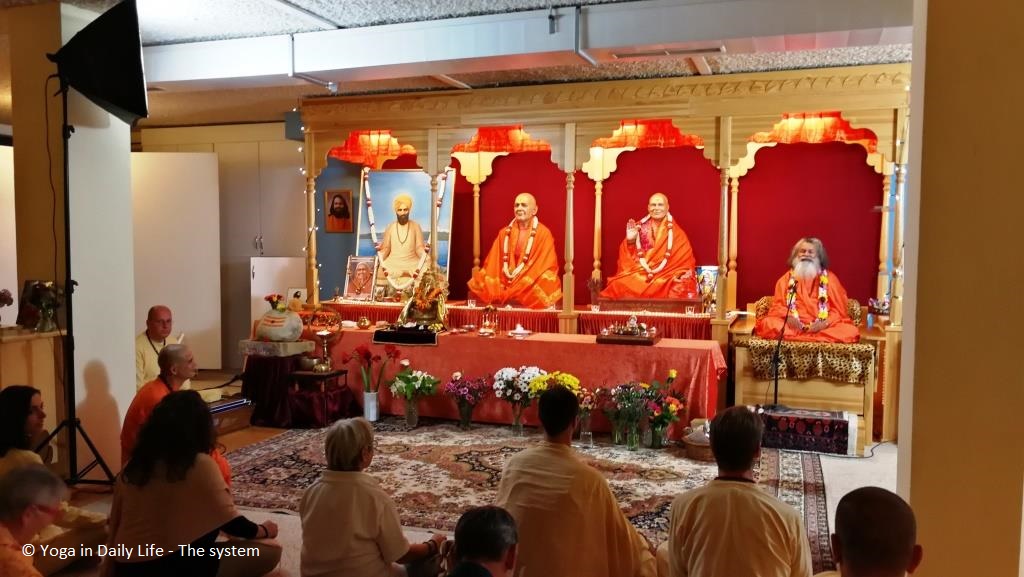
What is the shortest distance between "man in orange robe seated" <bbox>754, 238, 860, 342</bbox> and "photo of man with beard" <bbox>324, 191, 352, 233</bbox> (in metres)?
5.20

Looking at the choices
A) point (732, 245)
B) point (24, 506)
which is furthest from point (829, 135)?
point (24, 506)

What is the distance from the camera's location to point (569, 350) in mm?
7129

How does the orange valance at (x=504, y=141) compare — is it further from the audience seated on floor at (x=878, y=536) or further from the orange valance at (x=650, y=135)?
the audience seated on floor at (x=878, y=536)

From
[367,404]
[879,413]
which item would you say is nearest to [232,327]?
[367,404]

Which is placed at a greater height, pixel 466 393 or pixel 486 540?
pixel 486 540

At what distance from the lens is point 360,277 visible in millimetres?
9656

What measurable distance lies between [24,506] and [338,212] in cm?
806

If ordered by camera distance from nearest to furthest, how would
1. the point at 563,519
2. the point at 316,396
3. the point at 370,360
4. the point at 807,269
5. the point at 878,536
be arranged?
the point at 878,536 → the point at 563,519 → the point at 316,396 → the point at 370,360 → the point at 807,269

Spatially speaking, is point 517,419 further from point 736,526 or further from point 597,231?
point 736,526

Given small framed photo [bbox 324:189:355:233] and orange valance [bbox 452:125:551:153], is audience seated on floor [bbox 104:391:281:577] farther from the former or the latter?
small framed photo [bbox 324:189:355:233]

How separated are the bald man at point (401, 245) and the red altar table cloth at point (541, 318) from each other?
514mm

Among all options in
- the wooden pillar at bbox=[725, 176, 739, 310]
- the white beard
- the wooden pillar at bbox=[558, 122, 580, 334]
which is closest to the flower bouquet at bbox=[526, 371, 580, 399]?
the wooden pillar at bbox=[558, 122, 580, 334]

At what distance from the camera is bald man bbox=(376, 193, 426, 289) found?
30.9 ft

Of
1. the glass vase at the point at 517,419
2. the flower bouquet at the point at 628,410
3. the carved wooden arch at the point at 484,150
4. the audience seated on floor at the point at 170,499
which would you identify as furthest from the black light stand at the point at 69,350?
the carved wooden arch at the point at 484,150
